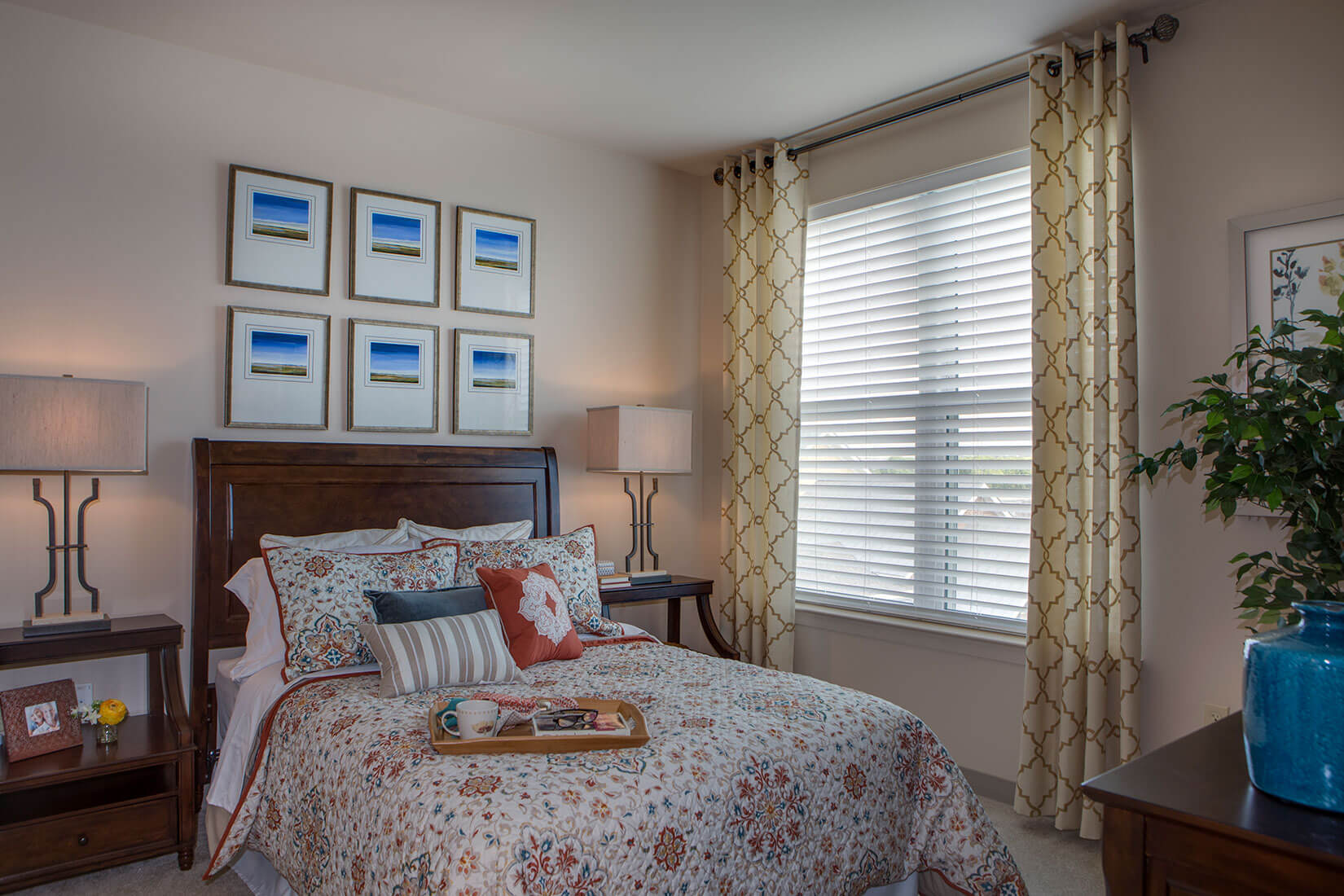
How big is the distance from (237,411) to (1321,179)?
3851 mm

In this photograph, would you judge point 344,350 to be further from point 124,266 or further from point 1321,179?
point 1321,179

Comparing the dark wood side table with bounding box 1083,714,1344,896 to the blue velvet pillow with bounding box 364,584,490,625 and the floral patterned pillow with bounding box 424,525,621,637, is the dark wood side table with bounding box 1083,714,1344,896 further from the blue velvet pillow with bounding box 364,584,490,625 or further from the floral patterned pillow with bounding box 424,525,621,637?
the floral patterned pillow with bounding box 424,525,621,637

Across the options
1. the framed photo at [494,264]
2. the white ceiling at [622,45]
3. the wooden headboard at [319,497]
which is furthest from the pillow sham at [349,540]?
the white ceiling at [622,45]

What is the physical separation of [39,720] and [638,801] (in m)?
2.12

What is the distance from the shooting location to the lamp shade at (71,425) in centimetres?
266

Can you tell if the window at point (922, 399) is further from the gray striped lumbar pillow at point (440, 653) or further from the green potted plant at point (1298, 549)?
the green potted plant at point (1298, 549)

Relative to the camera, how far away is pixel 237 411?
11.0ft

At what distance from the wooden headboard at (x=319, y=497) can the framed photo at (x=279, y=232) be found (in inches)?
26.6

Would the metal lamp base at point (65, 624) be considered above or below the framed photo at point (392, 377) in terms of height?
below

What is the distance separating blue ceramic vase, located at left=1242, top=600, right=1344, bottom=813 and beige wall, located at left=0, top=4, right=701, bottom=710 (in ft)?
10.8

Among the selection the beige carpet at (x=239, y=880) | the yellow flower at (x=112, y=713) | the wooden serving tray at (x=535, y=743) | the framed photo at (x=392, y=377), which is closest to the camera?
the wooden serving tray at (x=535, y=743)

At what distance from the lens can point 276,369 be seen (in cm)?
345

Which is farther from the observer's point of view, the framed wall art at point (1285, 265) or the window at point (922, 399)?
the window at point (922, 399)

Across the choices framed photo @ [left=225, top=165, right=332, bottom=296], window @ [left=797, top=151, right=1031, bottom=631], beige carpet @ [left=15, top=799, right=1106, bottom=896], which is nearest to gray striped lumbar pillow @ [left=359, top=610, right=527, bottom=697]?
beige carpet @ [left=15, top=799, right=1106, bottom=896]
